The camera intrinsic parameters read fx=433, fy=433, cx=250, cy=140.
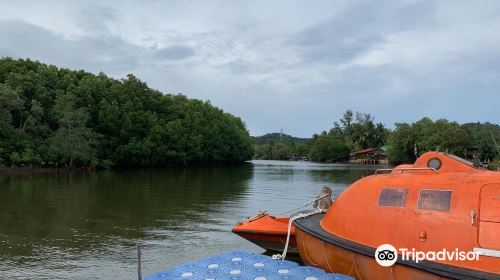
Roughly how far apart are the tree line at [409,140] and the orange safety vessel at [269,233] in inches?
245

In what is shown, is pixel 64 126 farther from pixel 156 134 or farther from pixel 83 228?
pixel 83 228

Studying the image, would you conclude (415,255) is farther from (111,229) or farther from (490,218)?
(111,229)

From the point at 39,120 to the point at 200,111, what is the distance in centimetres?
4330

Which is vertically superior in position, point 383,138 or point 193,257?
point 383,138

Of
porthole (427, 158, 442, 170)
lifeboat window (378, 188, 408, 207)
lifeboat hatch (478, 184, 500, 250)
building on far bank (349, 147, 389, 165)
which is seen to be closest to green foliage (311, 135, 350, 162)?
building on far bank (349, 147, 389, 165)

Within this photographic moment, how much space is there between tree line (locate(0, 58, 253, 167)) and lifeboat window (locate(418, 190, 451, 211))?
5749 cm

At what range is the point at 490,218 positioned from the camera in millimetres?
7781

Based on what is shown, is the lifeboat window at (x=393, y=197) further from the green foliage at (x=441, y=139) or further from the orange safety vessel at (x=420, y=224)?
the green foliage at (x=441, y=139)

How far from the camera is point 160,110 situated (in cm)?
9106

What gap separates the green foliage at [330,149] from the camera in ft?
477

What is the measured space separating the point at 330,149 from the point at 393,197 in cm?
13858

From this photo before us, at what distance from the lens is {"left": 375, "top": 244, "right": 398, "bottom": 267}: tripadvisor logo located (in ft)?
28.9

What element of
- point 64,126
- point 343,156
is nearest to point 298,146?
point 343,156

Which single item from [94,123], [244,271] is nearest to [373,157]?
[94,123]
